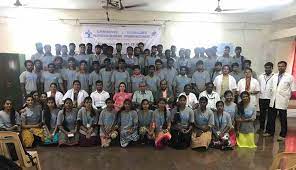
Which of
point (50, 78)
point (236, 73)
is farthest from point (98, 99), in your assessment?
point (236, 73)

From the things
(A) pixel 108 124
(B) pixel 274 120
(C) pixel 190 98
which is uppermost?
(C) pixel 190 98

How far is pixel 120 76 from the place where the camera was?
19.3 ft

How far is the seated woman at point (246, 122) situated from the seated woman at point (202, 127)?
0.57m

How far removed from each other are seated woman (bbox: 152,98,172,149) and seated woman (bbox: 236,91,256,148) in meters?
1.25

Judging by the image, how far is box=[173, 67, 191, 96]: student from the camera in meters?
6.00

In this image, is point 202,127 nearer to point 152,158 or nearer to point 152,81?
point 152,158

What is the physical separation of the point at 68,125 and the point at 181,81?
2.33 meters

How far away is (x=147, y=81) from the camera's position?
5.89m

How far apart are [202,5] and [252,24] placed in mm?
1833

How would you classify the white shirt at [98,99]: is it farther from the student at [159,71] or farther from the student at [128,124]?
the student at [159,71]

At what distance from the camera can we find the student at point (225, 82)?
586cm

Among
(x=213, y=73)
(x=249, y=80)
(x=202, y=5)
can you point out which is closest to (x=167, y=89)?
(x=213, y=73)

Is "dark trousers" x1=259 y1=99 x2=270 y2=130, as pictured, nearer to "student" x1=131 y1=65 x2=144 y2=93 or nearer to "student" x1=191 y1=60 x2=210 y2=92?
"student" x1=191 y1=60 x2=210 y2=92

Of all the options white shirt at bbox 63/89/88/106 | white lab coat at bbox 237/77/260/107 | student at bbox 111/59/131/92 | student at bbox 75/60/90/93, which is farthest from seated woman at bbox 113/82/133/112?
white lab coat at bbox 237/77/260/107
